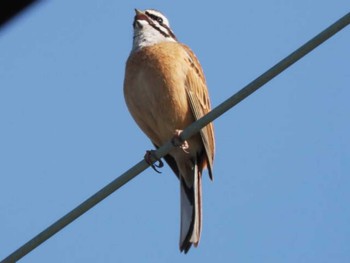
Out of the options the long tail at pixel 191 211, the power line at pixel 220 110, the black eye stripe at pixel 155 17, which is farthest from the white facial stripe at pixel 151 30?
the power line at pixel 220 110

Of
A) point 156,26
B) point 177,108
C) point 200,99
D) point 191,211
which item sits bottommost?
point 191,211

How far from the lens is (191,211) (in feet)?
17.7

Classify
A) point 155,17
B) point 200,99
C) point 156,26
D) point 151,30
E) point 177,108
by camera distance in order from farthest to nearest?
1. point 155,17
2. point 156,26
3. point 151,30
4. point 200,99
5. point 177,108

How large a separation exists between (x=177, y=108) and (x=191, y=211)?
1.02m

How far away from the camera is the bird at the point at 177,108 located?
5.37 meters

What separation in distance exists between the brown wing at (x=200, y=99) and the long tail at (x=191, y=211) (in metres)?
0.18

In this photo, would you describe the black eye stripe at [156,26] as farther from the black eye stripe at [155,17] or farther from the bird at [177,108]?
the bird at [177,108]

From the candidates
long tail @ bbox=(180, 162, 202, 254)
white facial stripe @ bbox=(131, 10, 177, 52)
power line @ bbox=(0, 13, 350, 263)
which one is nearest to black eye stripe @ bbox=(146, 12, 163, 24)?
white facial stripe @ bbox=(131, 10, 177, 52)

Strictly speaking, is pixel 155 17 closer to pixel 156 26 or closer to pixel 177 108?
pixel 156 26

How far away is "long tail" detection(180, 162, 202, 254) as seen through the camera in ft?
16.9

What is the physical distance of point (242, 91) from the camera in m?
2.67

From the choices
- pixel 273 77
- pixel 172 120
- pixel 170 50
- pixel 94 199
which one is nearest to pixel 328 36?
pixel 273 77

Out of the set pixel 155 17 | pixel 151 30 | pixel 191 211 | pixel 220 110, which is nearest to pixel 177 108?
pixel 191 211

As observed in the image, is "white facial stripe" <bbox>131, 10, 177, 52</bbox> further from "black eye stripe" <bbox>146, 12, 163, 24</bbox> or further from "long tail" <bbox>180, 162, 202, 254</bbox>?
"long tail" <bbox>180, 162, 202, 254</bbox>
